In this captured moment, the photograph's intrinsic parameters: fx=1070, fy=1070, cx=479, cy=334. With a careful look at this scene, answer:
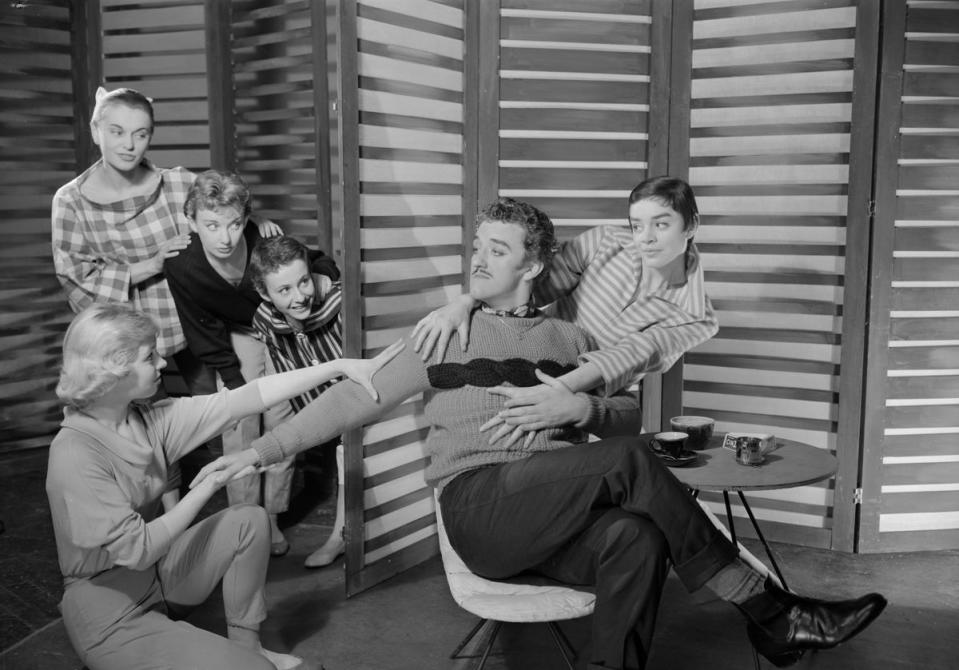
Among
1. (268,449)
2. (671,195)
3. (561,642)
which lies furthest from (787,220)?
(268,449)

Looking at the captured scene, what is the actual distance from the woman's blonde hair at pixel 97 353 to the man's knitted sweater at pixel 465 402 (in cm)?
42

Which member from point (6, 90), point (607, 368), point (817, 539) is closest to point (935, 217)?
point (817, 539)

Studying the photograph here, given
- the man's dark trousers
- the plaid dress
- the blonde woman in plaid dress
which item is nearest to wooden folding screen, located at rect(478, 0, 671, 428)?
the blonde woman in plaid dress

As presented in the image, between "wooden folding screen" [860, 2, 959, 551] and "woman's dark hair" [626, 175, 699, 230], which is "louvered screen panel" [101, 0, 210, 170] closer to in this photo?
"woman's dark hair" [626, 175, 699, 230]

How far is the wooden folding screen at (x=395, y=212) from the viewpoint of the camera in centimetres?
357

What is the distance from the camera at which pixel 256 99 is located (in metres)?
5.05

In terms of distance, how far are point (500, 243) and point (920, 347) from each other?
A: 1.94 metres

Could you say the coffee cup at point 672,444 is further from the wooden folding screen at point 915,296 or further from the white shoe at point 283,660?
the wooden folding screen at point 915,296

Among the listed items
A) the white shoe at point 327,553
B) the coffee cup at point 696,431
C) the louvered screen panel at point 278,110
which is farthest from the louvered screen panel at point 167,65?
the coffee cup at point 696,431

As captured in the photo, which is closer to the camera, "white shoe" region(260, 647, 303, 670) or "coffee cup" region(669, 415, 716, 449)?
"white shoe" region(260, 647, 303, 670)

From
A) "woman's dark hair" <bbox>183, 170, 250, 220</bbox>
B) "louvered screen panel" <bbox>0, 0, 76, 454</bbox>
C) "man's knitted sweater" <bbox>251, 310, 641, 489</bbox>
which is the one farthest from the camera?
"louvered screen panel" <bbox>0, 0, 76, 454</bbox>

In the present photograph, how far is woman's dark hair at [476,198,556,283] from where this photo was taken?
306cm

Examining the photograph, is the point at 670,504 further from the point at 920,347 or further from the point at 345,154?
the point at 920,347

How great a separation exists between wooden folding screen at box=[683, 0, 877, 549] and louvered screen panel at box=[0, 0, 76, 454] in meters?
3.21
